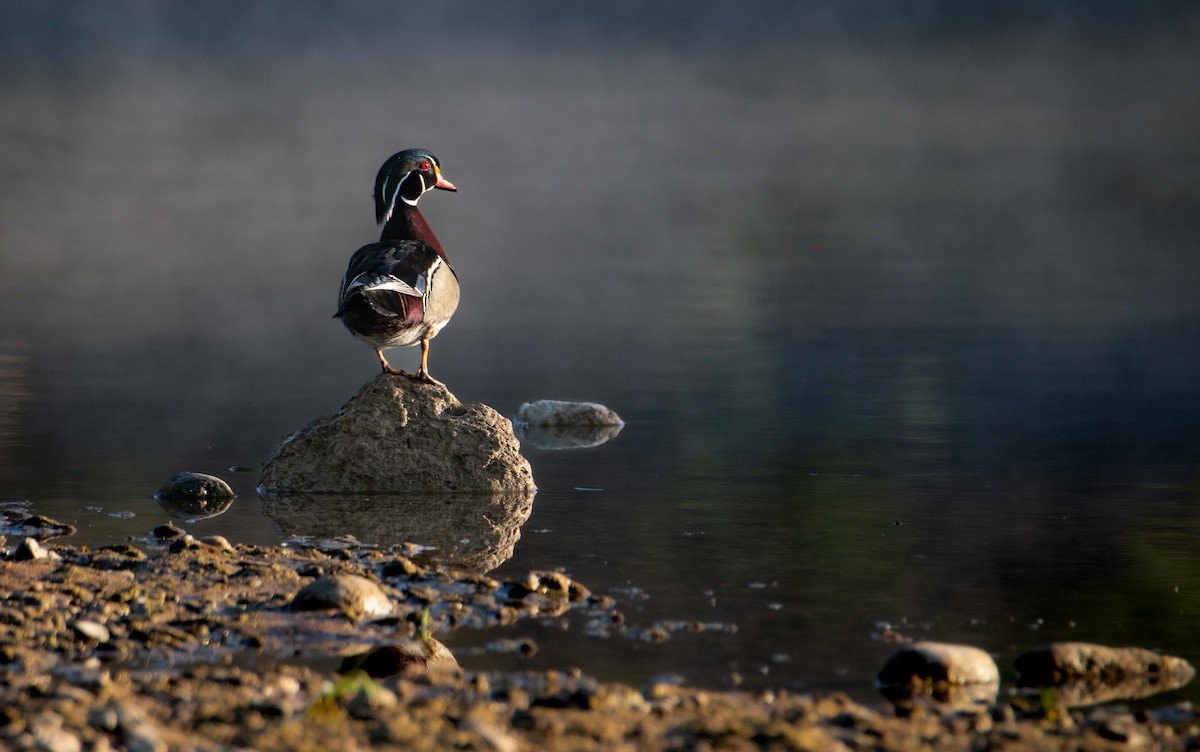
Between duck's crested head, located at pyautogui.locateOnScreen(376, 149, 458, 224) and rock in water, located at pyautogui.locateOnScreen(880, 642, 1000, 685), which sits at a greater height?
duck's crested head, located at pyautogui.locateOnScreen(376, 149, 458, 224)

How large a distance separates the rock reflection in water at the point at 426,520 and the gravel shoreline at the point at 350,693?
1.20 metres

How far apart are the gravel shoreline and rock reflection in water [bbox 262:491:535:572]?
47.4 inches

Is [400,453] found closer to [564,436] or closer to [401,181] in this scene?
[401,181]

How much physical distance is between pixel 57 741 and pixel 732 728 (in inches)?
90.2

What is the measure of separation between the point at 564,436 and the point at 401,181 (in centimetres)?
431

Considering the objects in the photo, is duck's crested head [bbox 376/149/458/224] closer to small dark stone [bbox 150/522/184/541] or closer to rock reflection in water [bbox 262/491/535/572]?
rock reflection in water [bbox 262/491/535/572]

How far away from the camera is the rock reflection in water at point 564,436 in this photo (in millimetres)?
15406

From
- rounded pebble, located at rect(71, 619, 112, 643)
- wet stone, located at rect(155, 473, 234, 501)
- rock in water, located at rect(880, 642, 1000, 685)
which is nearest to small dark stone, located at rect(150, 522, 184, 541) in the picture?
wet stone, located at rect(155, 473, 234, 501)

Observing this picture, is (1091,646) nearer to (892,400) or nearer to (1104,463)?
(1104,463)

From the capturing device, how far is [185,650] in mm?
6910

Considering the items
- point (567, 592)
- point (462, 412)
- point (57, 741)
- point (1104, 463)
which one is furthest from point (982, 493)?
point (57, 741)

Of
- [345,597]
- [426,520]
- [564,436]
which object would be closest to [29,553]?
[345,597]

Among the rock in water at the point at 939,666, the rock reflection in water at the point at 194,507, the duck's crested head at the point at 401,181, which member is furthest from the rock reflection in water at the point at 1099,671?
the duck's crested head at the point at 401,181

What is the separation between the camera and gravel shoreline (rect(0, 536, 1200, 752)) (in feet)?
17.9
